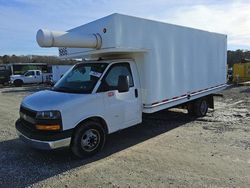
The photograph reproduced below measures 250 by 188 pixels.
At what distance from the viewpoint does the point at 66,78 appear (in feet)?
22.0

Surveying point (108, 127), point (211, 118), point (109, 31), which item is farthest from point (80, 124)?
point (211, 118)

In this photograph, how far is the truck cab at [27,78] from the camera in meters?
33.6

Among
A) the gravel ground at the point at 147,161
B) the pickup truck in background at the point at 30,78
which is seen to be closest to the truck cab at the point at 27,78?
the pickup truck in background at the point at 30,78

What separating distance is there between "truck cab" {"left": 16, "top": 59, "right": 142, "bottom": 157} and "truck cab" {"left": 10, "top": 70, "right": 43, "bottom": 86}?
29289mm

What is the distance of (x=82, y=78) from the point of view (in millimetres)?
6363

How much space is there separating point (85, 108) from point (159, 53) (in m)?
2.78

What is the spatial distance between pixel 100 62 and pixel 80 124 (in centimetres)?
167

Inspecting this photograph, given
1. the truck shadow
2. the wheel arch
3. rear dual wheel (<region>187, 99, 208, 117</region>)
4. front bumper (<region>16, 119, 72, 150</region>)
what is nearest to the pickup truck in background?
the truck shadow

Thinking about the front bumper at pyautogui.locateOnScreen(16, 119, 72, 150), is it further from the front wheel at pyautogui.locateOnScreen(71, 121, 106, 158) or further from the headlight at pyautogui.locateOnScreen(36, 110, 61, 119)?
the headlight at pyautogui.locateOnScreen(36, 110, 61, 119)

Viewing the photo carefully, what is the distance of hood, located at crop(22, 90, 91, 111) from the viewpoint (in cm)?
533

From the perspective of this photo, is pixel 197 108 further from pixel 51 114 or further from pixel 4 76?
pixel 4 76

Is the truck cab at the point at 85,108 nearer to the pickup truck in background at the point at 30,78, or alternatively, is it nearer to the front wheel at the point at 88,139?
the front wheel at the point at 88,139

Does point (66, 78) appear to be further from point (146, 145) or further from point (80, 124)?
point (146, 145)

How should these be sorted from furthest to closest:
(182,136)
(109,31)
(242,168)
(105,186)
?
(182,136)
(109,31)
(242,168)
(105,186)
